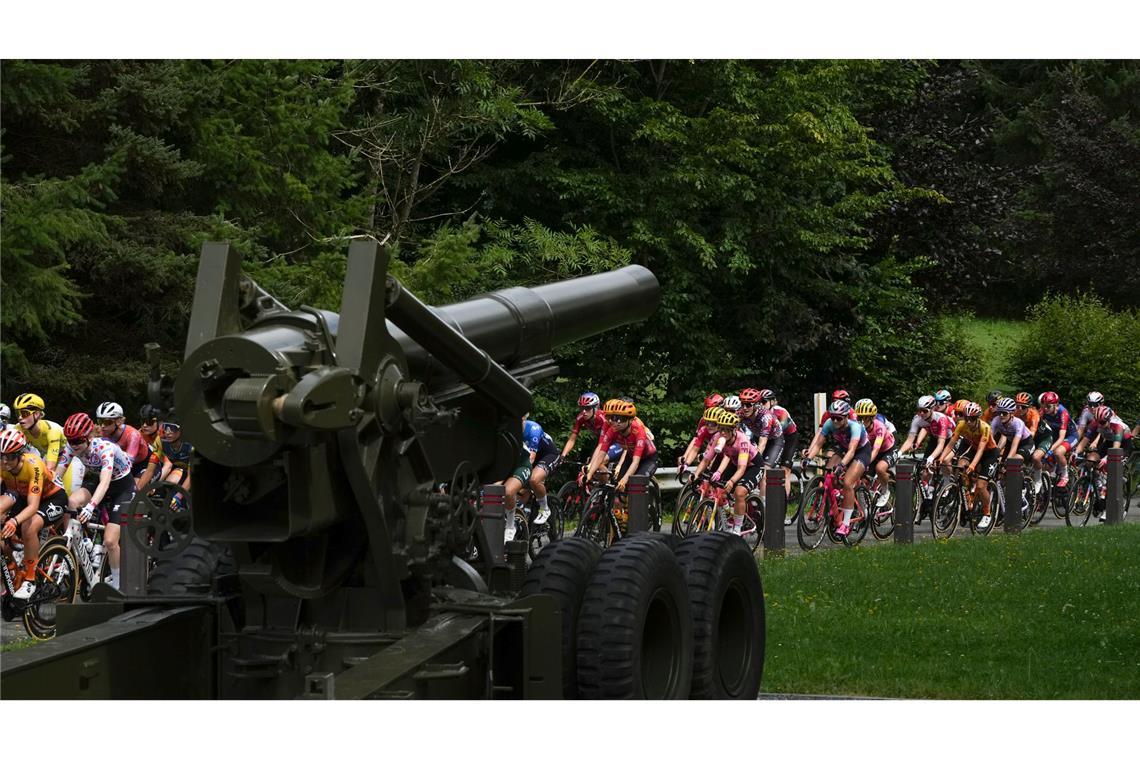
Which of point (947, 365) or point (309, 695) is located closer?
point (309, 695)

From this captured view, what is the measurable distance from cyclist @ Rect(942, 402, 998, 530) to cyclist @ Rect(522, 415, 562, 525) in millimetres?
6742

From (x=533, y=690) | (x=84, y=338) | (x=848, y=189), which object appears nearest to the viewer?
(x=533, y=690)

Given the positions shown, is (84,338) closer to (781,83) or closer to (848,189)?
(781,83)

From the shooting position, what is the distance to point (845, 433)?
72.2 feet

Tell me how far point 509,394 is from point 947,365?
28.7 m

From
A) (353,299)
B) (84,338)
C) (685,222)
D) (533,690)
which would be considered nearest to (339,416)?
(353,299)


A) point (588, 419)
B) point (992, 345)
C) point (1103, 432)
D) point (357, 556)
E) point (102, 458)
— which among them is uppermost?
point (992, 345)

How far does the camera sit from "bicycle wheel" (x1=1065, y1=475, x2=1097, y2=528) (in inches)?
1077

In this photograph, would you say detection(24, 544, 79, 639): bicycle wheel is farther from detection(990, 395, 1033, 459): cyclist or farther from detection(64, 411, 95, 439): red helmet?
detection(990, 395, 1033, 459): cyclist

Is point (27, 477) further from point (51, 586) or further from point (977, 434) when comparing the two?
point (977, 434)

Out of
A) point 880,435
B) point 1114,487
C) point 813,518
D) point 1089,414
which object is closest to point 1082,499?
point 1114,487

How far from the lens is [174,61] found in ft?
74.2

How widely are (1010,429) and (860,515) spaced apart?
4753mm

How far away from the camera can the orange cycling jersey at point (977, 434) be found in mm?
24953
